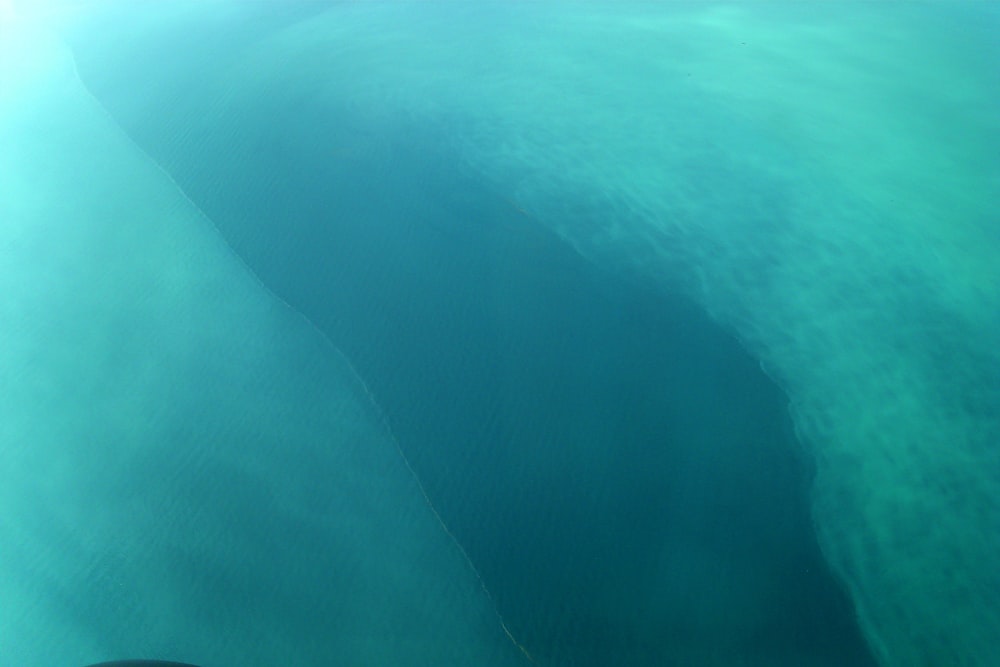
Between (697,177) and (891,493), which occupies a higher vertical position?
(697,177)

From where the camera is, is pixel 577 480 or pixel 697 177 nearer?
pixel 577 480

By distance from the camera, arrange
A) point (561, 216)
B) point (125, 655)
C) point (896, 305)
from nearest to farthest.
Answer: point (125, 655) → point (896, 305) → point (561, 216)

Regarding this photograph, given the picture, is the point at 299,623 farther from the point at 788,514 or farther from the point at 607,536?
the point at 788,514

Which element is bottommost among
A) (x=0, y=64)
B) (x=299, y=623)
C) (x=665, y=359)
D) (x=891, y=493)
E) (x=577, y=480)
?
(x=299, y=623)

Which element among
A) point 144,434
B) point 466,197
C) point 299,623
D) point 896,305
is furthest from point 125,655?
point 896,305

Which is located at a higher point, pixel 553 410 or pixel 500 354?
pixel 500 354

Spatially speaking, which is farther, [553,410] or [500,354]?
[500,354]

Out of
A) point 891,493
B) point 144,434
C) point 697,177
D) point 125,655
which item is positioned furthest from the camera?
point 697,177
